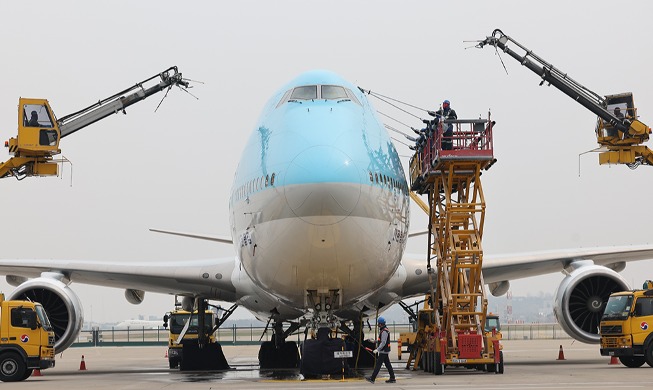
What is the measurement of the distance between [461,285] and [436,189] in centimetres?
225

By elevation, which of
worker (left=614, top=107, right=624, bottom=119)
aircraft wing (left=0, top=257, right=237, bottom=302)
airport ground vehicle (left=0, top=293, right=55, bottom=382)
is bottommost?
airport ground vehicle (left=0, top=293, right=55, bottom=382)

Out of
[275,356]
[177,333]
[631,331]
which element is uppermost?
[177,333]

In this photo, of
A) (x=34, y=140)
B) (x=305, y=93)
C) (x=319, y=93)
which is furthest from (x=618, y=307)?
(x=34, y=140)

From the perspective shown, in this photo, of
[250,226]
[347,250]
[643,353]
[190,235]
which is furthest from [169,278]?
[643,353]

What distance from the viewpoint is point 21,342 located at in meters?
18.3

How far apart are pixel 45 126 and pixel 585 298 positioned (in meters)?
13.1

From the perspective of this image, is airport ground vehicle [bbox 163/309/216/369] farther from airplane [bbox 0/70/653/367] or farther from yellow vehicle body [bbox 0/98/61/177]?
yellow vehicle body [bbox 0/98/61/177]

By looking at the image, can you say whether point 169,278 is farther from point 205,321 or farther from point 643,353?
point 643,353

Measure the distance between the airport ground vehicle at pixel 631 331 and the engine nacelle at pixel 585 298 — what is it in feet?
3.15

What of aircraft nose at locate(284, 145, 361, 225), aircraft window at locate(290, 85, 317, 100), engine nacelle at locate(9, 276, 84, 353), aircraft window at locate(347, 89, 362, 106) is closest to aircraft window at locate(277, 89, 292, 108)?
aircraft window at locate(290, 85, 317, 100)

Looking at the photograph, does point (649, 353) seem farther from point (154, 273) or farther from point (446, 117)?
point (154, 273)

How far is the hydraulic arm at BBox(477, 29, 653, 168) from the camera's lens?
21.6 meters

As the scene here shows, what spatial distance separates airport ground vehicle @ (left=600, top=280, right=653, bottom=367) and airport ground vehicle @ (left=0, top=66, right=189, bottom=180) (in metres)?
12.6

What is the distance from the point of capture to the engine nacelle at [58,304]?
799 inches
